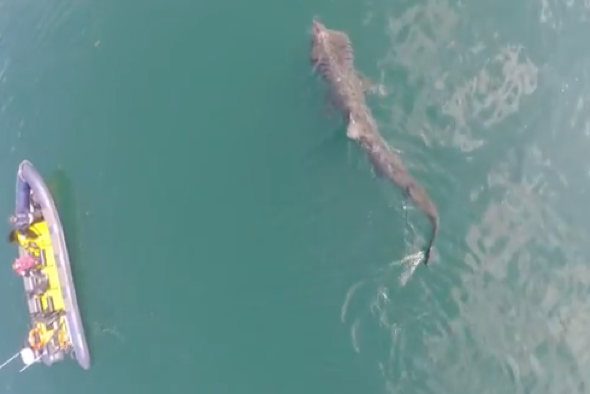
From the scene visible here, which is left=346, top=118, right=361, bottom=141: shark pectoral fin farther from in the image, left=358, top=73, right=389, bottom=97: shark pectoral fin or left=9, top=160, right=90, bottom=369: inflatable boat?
left=9, top=160, right=90, bottom=369: inflatable boat

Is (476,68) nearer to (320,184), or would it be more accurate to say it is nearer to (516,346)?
(320,184)

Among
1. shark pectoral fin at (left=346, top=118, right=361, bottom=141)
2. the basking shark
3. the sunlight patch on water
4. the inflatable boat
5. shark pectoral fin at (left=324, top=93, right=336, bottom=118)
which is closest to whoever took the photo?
shark pectoral fin at (left=346, top=118, right=361, bottom=141)

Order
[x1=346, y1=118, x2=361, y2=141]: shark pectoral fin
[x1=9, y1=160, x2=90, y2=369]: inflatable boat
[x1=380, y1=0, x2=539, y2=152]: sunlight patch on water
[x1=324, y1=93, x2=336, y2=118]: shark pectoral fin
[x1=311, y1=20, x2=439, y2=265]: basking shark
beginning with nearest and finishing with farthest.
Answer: [x1=346, y1=118, x2=361, y2=141]: shark pectoral fin
[x1=311, y1=20, x2=439, y2=265]: basking shark
[x1=324, y1=93, x2=336, y2=118]: shark pectoral fin
[x1=380, y1=0, x2=539, y2=152]: sunlight patch on water
[x1=9, y1=160, x2=90, y2=369]: inflatable boat

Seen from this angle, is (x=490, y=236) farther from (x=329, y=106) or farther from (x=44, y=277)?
(x=44, y=277)

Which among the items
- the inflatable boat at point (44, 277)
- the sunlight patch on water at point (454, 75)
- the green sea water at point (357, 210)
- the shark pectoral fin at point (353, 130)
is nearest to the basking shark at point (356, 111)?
the shark pectoral fin at point (353, 130)

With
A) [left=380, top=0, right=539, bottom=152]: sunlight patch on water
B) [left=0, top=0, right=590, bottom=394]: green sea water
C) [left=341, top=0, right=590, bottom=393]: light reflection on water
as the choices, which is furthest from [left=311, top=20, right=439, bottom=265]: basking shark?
[left=380, top=0, right=539, bottom=152]: sunlight patch on water

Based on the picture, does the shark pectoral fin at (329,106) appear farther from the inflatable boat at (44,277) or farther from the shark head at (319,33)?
the inflatable boat at (44,277)
